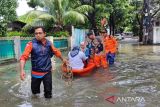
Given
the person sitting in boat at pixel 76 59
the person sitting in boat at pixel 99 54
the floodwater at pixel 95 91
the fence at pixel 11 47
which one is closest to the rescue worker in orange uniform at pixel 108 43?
the person sitting in boat at pixel 99 54

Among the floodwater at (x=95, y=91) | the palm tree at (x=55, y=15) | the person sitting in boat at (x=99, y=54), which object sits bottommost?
the floodwater at (x=95, y=91)

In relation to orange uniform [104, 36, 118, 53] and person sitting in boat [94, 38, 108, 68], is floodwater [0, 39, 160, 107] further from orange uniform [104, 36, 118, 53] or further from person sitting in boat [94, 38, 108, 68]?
orange uniform [104, 36, 118, 53]

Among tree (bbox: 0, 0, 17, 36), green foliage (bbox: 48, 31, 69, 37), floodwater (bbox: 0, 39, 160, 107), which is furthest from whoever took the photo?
green foliage (bbox: 48, 31, 69, 37)

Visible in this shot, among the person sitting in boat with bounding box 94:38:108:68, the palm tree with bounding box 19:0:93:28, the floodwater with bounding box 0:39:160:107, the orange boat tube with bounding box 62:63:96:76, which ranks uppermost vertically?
the palm tree with bounding box 19:0:93:28

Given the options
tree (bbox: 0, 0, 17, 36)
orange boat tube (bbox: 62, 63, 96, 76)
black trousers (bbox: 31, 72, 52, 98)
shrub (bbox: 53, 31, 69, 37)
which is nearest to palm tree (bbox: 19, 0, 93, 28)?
shrub (bbox: 53, 31, 69, 37)

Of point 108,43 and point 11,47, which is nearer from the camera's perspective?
point 108,43

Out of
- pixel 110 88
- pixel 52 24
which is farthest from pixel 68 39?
pixel 110 88

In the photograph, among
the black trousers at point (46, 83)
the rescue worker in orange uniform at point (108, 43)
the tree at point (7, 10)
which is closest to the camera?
the black trousers at point (46, 83)

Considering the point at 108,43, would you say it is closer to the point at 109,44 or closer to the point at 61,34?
the point at 109,44

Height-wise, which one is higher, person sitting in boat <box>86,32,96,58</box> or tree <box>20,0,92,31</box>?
tree <box>20,0,92,31</box>

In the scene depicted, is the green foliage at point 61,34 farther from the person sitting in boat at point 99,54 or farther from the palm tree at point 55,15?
the person sitting in boat at point 99,54

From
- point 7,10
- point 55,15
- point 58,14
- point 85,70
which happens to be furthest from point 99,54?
point 55,15

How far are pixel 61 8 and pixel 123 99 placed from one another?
915 inches

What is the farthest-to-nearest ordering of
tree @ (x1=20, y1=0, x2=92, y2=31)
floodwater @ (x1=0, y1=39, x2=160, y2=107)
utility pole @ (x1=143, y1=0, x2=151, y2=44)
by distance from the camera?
utility pole @ (x1=143, y1=0, x2=151, y2=44)
tree @ (x1=20, y1=0, x2=92, y2=31)
floodwater @ (x1=0, y1=39, x2=160, y2=107)
